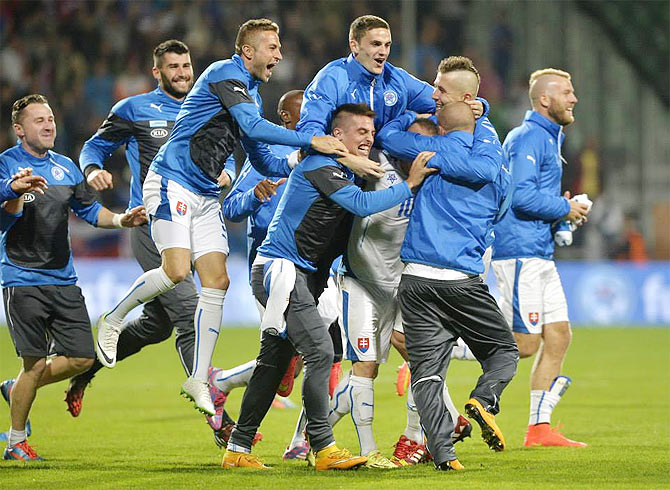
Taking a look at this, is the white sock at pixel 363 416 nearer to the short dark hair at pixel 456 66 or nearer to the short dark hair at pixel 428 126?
the short dark hair at pixel 428 126

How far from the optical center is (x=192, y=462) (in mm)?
7152

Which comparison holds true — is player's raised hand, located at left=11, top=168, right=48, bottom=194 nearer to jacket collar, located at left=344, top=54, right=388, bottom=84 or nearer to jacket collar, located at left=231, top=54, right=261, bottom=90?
jacket collar, located at left=231, top=54, right=261, bottom=90

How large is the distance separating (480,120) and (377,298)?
128cm

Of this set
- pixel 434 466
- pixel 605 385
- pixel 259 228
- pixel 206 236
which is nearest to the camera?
pixel 434 466

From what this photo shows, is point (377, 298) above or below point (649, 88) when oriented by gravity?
below

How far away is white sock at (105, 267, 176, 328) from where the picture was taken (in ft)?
23.7

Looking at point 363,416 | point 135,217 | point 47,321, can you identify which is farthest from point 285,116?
point 363,416

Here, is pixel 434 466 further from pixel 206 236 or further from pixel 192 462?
pixel 206 236

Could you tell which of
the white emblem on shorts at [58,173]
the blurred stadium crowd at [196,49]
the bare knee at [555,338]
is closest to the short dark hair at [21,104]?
the white emblem on shorts at [58,173]

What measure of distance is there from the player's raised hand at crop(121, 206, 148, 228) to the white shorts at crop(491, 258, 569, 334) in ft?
8.78

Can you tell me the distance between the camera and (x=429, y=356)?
6.47 meters

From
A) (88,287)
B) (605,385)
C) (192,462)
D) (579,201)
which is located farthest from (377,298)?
(88,287)

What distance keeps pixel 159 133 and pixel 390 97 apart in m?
2.13

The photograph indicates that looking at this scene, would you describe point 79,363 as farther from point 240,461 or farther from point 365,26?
point 365,26
